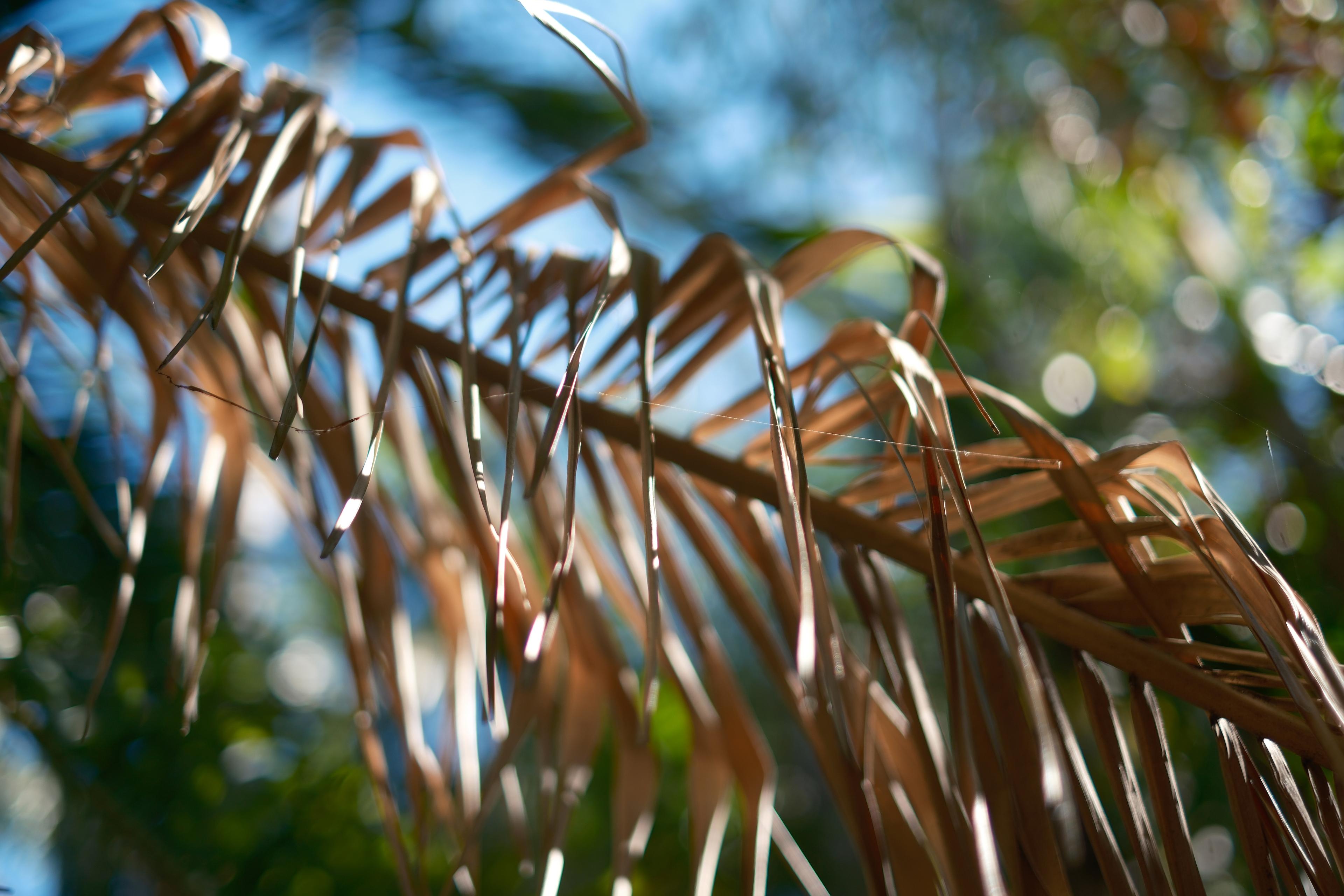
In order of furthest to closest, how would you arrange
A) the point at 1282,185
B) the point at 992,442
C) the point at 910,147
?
1. the point at 910,147
2. the point at 1282,185
3. the point at 992,442

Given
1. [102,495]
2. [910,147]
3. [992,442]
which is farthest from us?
[910,147]

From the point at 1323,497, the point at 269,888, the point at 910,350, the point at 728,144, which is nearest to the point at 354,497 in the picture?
the point at 910,350

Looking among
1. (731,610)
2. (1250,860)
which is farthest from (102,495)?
(1250,860)

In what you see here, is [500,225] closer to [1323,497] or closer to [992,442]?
[992,442]

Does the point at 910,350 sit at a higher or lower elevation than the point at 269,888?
higher

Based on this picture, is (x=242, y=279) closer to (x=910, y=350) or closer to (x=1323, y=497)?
(x=910, y=350)

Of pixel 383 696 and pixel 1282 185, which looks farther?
pixel 1282 185

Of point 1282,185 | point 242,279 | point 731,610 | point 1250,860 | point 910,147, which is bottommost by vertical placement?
point 1250,860
